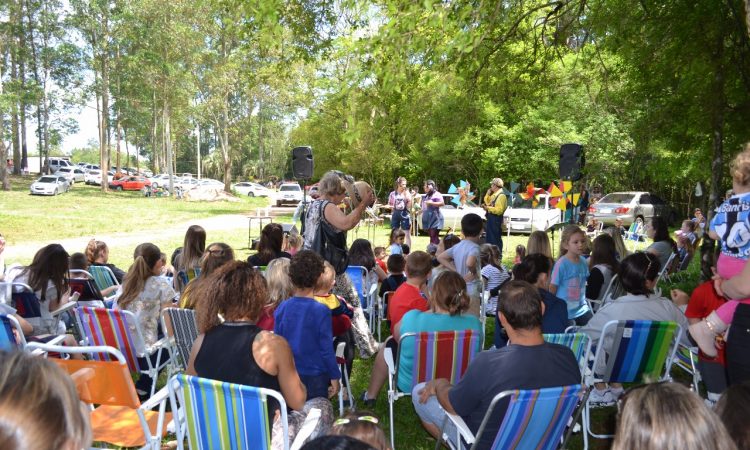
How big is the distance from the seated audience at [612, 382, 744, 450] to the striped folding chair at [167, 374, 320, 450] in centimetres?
136

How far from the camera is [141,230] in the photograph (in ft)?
61.4

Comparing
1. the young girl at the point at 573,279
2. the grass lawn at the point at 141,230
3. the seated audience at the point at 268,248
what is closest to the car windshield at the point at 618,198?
the grass lawn at the point at 141,230

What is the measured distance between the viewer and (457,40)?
4.44 m

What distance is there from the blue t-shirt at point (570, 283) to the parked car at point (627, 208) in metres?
17.0

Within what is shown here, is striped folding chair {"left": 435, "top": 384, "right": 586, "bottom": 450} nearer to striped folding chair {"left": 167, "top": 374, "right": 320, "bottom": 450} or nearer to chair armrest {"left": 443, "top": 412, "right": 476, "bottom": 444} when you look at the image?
chair armrest {"left": 443, "top": 412, "right": 476, "bottom": 444}

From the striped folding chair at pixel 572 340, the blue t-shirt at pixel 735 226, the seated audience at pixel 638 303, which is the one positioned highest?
the blue t-shirt at pixel 735 226

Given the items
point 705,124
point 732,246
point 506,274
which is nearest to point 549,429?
point 732,246

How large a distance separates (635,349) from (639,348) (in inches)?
1.0

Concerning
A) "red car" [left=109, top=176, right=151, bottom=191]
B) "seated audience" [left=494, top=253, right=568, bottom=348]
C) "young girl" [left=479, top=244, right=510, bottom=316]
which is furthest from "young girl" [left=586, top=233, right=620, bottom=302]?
"red car" [left=109, top=176, right=151, bottom=191]

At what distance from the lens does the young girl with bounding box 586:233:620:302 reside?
5891 mm

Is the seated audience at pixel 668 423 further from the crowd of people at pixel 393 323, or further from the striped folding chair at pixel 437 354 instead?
the striped folding chair at pixel 437 354

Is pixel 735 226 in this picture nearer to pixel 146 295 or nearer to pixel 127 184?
pixel 146 295

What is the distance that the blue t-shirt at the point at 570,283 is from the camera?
5.54 m

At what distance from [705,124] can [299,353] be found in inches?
338
